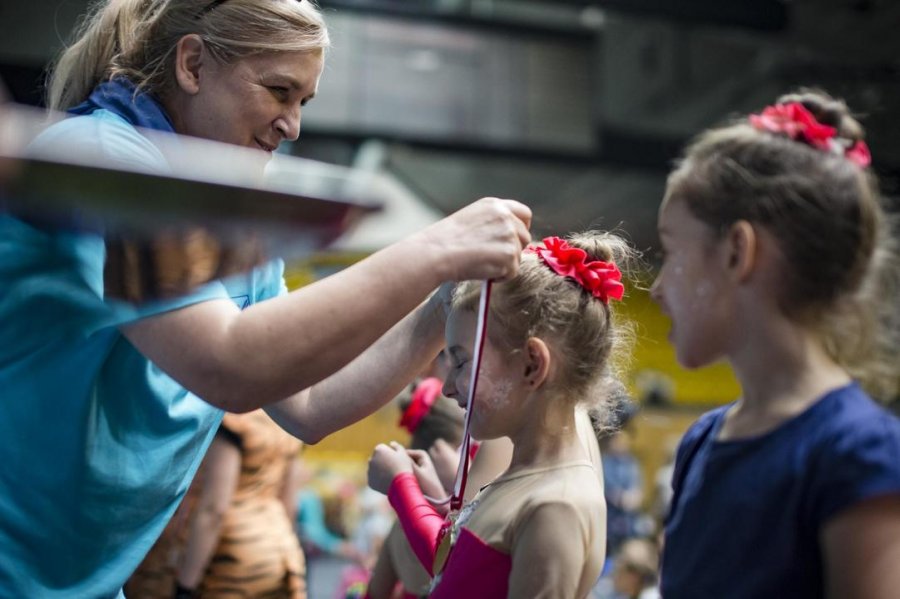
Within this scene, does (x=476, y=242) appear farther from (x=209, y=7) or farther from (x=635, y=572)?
(x=635, y=572)

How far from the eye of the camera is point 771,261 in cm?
116

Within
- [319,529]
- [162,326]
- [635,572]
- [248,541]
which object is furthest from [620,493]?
[162,326]

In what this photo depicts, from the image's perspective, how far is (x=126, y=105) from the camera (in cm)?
140

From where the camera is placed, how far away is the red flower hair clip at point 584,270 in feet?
5.34

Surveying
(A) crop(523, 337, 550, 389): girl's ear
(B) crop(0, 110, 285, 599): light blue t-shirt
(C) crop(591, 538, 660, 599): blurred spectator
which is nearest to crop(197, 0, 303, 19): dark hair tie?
(B) crop(0, 110, 285, 599): light blue t-shirt

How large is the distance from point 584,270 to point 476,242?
1.44 ft

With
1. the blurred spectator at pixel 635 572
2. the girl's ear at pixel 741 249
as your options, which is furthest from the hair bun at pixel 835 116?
the blurred spectator at pixel 635 572

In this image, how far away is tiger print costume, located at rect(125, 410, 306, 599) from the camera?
2.86 m

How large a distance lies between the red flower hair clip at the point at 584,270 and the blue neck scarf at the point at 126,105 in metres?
0.60

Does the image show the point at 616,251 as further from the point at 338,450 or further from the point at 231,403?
the point at 338,450

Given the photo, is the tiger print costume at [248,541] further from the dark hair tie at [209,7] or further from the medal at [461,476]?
the dark hair tie at [209,7]

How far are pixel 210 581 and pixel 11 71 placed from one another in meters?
4.34

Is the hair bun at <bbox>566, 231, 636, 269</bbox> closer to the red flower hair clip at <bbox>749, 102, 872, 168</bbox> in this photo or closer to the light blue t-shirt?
the red flower hair clip at <bbox>749, 102, 872, 168</bbox>

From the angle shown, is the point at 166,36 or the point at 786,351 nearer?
the point at 786,351
